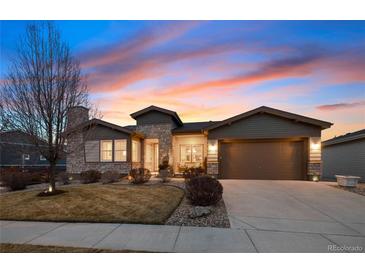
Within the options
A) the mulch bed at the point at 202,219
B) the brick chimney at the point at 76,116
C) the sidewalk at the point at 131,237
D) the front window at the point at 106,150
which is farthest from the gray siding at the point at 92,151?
the mulch bed at the point at 202,219

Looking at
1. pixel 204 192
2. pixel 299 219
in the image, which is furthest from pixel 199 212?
pixel 299 219

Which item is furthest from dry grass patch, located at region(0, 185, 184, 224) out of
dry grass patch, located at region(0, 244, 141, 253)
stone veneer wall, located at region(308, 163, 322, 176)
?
stone veneer wall, located at region(308, 163, 322, 176)

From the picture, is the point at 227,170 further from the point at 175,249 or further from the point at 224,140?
the point at 175,249

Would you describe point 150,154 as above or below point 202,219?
above

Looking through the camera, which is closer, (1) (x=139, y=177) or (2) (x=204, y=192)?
(2) (x=204, y=192)

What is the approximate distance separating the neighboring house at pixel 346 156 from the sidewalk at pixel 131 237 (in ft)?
48.8

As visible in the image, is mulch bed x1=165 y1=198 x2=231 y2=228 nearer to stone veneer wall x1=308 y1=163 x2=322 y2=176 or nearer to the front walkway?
the front walkway

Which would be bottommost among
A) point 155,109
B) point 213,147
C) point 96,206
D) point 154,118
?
point 96,206

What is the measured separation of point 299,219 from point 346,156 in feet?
47.0

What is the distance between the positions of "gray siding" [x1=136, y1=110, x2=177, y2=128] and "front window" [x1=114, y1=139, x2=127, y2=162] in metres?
2.62

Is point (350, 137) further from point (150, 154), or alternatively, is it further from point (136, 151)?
point (136, 151)

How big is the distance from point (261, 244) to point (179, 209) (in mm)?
3058

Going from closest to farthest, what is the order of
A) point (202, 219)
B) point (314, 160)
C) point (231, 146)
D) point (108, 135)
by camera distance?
point (202, 219) → point (314, 160) → point (231, 146) → point (108, 135)

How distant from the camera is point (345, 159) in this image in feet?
51.6
